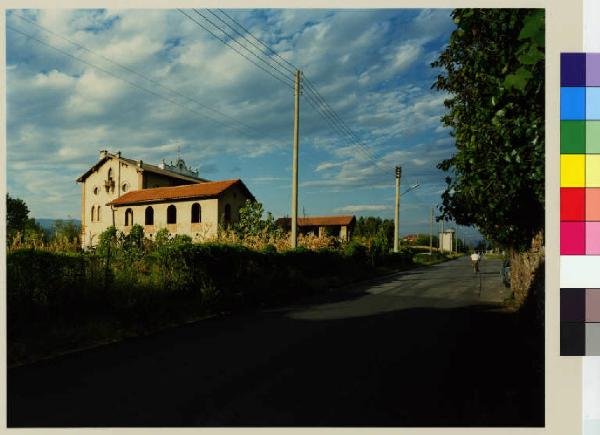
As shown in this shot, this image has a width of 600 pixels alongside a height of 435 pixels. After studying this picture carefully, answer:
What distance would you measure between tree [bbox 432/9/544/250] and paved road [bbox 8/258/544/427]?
262 cm

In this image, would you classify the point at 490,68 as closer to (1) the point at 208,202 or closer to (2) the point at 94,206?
(1) the point at 208,202

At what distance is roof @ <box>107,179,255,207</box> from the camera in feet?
106

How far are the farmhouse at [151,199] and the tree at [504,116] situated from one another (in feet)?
77.9

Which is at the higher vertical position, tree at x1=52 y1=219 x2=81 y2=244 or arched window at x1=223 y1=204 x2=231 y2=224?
arched window at x1=223 y1=204 x2=231 y2=224

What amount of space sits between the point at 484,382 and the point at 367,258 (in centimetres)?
2060

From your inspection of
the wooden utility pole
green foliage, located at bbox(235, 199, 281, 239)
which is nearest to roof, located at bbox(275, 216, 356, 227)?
green foliage, located at bbox(235, 199, 281, 239)

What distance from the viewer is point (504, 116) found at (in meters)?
5.10

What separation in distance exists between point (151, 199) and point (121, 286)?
91.7 ft

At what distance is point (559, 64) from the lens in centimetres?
465

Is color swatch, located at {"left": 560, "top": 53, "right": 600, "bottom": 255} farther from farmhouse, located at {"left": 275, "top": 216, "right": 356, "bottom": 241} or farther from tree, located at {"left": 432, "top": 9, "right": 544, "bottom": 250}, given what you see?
farmhouse, located at {"left": 275, "top": 216, "right": 356, "bottom": 241}

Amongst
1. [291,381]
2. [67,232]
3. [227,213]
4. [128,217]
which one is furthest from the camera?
[128,217]

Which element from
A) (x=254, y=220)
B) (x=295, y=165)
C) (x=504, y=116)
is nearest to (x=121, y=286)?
(x=504, y=116)

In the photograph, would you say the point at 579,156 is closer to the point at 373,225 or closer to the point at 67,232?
the point at 67,232

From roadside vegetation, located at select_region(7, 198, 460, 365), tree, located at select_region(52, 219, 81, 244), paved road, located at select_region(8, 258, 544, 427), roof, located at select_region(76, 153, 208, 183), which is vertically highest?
roof, located at select_region(76, 153, 208, 183)
